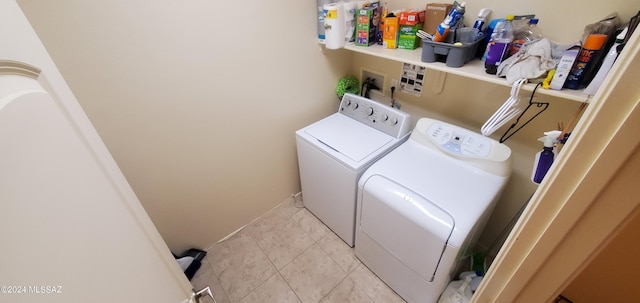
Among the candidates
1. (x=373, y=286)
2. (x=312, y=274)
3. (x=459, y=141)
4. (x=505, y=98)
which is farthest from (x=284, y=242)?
(x=505, y=98)

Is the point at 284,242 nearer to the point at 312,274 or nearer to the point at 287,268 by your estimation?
the point at 287,268

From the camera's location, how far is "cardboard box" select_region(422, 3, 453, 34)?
1.19 metres

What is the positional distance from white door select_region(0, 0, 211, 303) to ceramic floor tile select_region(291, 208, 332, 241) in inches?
47.8

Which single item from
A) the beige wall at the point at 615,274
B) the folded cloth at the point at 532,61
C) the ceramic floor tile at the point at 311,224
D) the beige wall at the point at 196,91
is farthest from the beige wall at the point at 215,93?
the beige wall at the point at 615,274

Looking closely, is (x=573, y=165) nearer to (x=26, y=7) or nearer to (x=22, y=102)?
(x=22, y=102)

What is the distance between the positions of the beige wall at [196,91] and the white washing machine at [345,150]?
0.24 m

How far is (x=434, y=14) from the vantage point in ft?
4.01

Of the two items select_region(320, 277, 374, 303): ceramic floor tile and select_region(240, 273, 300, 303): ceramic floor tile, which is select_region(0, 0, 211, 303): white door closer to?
select_region(240, 273, 300, 303): ceramic floor tile

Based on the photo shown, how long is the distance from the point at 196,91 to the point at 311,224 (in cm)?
124

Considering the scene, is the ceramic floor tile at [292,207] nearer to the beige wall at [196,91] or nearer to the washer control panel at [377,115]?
the beige wall at [196,91]

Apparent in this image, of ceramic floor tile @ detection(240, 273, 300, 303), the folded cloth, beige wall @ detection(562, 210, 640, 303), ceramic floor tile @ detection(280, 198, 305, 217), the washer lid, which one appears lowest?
ceramic floor tile @ detection(240, 273, 300, 303)

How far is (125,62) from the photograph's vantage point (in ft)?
3.42

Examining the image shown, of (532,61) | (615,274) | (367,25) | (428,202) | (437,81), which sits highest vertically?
(367,25)

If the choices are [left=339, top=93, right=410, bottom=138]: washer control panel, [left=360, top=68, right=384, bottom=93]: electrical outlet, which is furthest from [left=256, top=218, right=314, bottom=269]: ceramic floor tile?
[left=360, top=68, right=384, bottom=93]: electrical outlet
